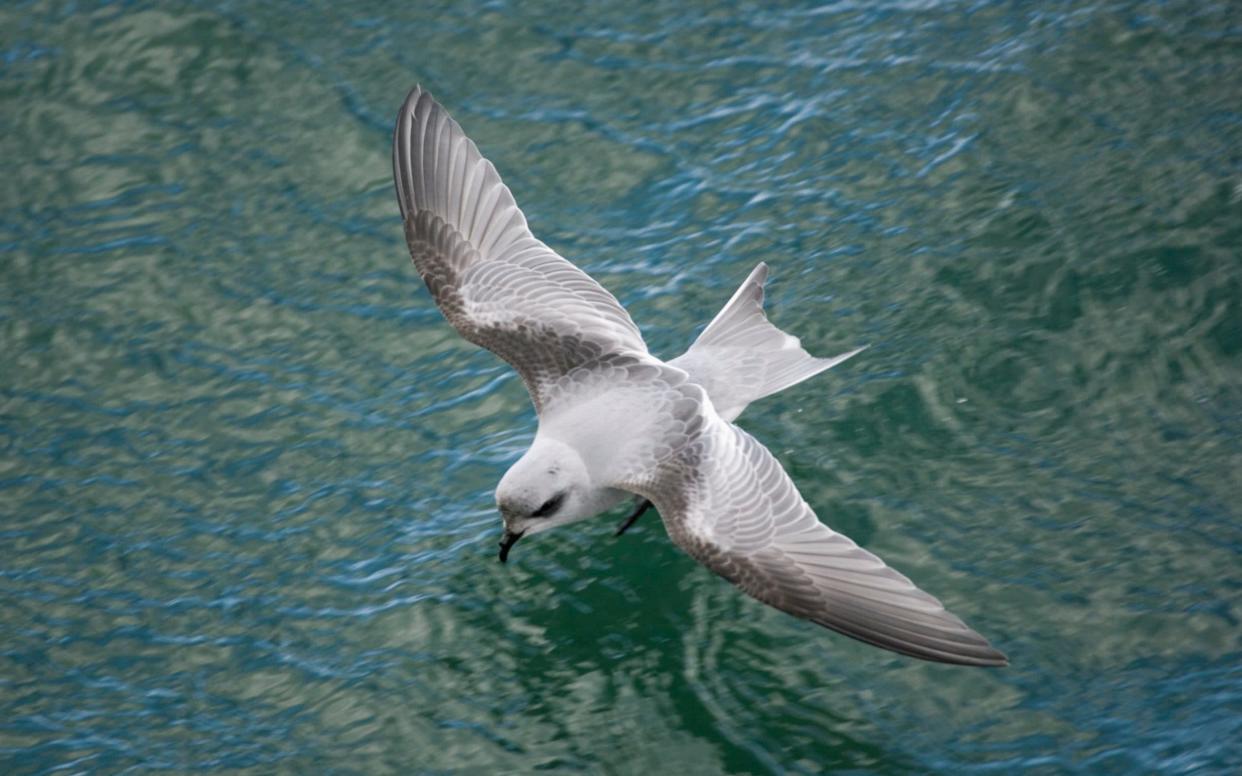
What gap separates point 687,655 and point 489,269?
86.0 inches

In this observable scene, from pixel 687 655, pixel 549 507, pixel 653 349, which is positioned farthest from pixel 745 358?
pixel 687 655

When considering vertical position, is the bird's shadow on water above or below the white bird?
below

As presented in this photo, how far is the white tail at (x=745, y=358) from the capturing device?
21.7ft

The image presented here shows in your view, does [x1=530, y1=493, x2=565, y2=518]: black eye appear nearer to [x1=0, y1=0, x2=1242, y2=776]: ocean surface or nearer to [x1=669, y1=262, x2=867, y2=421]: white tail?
[x1=0, y1=0, x2=1242, y2=776]: ocean surface

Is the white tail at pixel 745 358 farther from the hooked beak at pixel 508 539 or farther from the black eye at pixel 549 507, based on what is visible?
the hooked beak at pixel 508 539

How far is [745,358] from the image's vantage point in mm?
6801

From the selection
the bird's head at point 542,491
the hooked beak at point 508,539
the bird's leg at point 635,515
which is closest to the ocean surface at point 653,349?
the bird's leg at point 635,515

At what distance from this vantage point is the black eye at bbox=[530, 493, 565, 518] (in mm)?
6137

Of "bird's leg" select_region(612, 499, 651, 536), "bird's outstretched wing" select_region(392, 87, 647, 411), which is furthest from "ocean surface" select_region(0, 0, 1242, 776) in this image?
"bird's outstretched wing" select_region(392, 87, 647, 411)

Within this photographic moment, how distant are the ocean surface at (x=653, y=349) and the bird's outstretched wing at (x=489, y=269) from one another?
98 cm

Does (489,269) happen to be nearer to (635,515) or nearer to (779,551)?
(635,515)

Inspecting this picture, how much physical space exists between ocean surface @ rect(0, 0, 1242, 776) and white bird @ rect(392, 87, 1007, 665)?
69 centimetres

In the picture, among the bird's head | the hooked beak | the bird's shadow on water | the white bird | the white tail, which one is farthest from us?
the white tail

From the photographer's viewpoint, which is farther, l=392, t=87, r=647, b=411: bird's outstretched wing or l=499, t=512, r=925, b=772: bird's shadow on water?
l=392, t=87, r=647, b=411: bird's outstretched wing
